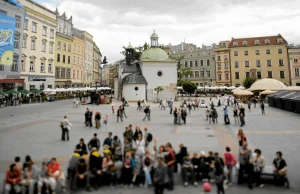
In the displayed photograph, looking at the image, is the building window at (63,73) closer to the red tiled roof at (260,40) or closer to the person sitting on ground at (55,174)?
the person sitting on ground at (55,174)

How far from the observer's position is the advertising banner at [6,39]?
2128cm

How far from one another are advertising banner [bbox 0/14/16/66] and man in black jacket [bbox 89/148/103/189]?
20.0 meters

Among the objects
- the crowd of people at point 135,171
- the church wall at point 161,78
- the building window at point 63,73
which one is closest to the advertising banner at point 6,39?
the crowd of people at point 135,171

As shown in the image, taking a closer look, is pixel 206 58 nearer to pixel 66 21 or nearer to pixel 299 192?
pixel 66 21

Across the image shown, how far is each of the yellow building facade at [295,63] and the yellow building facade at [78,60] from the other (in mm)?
64056

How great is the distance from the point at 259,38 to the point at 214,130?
63.9 meters

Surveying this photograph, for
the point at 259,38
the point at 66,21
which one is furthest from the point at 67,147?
the point at 259,38

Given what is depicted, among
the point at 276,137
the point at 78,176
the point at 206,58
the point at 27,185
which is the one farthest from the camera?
the point at 206,58

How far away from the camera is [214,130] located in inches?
640

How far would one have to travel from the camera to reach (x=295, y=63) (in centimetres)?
6288

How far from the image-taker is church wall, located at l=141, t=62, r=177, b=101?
4909 centimetres

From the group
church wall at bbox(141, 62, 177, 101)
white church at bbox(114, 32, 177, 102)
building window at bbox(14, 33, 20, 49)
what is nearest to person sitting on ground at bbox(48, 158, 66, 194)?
building window at bbox(14, 33, 20, 49)

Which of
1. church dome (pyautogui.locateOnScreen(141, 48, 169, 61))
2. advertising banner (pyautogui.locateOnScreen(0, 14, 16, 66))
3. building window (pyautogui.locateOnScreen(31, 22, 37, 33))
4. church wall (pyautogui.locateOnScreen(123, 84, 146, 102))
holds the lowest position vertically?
church wall (pyautogui.locateOnScreen(123, 84, 146, 102))

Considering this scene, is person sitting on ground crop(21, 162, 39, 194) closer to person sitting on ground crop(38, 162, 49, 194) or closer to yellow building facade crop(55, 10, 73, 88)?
person sitting on ground crop(38, 162, 49, 194)
